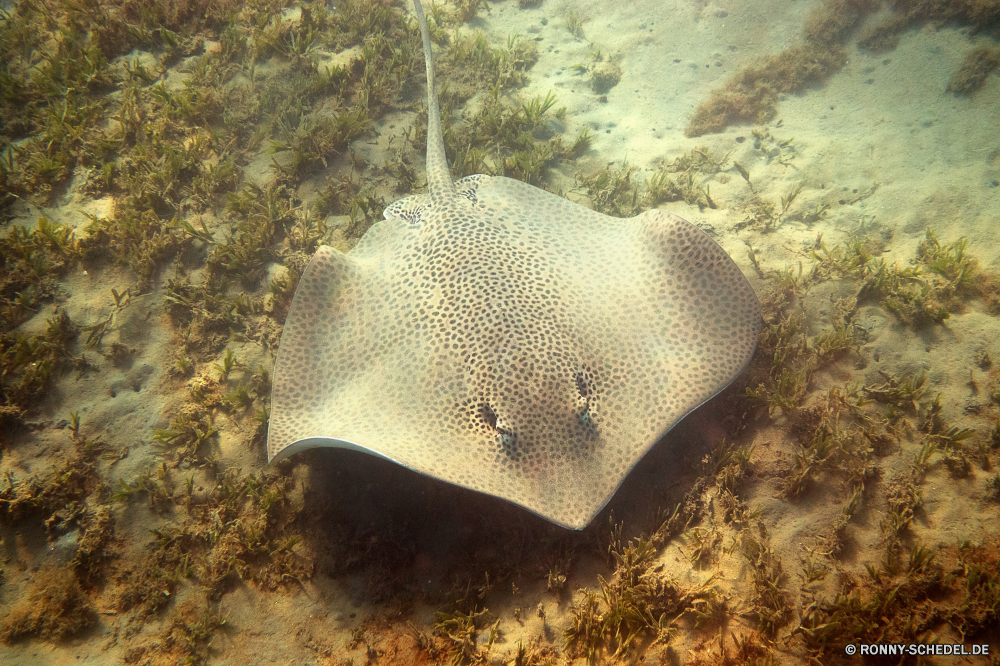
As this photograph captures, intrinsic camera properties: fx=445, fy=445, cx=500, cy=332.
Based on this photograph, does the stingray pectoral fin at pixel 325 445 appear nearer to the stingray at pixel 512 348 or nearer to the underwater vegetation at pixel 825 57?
the stingray at pixel 512 348

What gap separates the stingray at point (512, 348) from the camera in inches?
112

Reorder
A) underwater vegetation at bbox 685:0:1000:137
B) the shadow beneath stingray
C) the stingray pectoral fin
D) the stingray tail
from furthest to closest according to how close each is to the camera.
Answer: underwater vegetation at bbox 685:0:1000:137, the stingray tail, the shadow beneath stingray, the stingray pectoral fin

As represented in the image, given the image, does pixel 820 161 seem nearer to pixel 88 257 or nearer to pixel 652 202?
pixel 652 202

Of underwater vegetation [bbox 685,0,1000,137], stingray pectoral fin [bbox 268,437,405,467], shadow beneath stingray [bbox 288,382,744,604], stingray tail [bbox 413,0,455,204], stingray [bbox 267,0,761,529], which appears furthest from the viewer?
underwater vegetation [bbox 685,0,1000,137]

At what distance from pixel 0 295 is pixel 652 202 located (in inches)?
277

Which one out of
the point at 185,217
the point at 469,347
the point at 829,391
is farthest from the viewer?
the point at 185,217

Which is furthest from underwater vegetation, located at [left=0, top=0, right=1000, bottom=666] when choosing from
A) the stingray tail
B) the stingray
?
the stingray

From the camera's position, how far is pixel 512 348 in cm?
312

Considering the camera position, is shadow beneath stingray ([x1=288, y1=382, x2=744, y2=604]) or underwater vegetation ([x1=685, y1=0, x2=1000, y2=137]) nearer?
shadow beneath stingray ([x1=288, y1=382, x2=744, y2=604])

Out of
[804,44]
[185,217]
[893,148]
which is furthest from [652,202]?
[185,217]

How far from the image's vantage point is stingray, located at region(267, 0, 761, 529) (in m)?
2.84

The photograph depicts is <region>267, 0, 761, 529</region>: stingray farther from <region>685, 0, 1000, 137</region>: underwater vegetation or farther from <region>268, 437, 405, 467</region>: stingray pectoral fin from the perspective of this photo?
<region>685, 0, 1000, 137</region>: underwater vegetation

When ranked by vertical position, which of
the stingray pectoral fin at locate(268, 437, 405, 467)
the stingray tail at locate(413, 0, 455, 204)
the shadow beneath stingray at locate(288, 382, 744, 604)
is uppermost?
the stingray tail at locate(413, 0, 455, 204)

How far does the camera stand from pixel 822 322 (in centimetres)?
421
